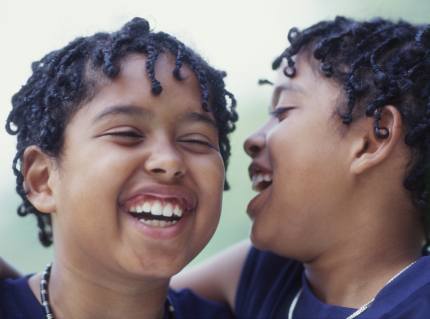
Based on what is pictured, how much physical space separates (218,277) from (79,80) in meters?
1.09

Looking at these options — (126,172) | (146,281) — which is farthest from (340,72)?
(146,281)

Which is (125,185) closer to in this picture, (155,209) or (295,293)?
(155,209)

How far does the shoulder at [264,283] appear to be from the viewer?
1.80 m

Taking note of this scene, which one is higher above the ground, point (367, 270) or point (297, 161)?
point (297, 161)

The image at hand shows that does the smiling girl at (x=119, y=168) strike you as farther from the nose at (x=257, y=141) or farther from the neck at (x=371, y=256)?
the neck at (x=371, y=256)

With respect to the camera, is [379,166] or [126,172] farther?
[379,166]

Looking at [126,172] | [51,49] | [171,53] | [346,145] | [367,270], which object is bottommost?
[367,270]

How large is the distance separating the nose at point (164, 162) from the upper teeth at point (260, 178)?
53 cm

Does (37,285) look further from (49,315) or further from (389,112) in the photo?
(389,112)

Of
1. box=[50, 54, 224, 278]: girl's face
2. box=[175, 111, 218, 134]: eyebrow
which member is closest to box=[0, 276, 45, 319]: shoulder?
box=[50, 54, 224, 278]: girl's face

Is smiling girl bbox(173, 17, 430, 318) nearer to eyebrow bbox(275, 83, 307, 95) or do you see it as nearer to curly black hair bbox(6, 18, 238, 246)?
eyebrow bbox(275, 83, 307, 95)

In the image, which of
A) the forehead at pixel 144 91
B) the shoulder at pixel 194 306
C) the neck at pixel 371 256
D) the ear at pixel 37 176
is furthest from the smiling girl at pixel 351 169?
the ear at pixel 37 176

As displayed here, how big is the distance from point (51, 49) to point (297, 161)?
99 centimetres

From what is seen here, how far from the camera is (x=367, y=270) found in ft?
5.10
